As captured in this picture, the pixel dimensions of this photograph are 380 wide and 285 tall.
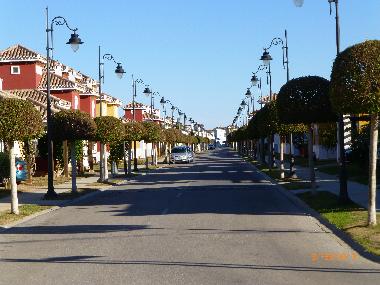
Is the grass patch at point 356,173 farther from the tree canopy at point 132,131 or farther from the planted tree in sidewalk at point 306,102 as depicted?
the tree canopy at point 132,131

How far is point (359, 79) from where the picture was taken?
1286 centimetres

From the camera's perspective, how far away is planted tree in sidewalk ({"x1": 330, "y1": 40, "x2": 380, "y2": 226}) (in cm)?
1276

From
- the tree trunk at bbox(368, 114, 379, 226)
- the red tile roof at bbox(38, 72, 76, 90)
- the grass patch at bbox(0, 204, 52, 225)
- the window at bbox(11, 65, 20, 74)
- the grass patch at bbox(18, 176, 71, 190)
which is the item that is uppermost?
the window at bbox(11, 65, 20, 74)

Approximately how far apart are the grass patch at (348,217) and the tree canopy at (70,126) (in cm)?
878

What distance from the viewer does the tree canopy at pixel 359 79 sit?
12.8 m

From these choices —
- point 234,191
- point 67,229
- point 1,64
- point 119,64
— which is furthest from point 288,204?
point 1,64

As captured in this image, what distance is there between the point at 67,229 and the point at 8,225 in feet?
6.73

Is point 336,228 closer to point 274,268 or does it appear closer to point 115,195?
point 274,268

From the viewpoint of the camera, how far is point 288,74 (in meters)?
28.4

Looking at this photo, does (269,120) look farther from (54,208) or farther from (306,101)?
(54,208)

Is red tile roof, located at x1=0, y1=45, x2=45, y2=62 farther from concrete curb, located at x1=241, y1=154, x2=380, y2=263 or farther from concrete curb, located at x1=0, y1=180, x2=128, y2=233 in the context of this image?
concrete curb, located at x1=241, y1=154, x2=380, y2=263

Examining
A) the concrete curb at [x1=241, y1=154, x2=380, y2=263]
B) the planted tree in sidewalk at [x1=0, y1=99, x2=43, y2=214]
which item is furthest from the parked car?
the planted tree in sidewalk at [x1=0, y1=99, x2=43, y2=214]

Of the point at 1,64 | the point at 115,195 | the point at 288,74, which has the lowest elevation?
the point at 115,195
